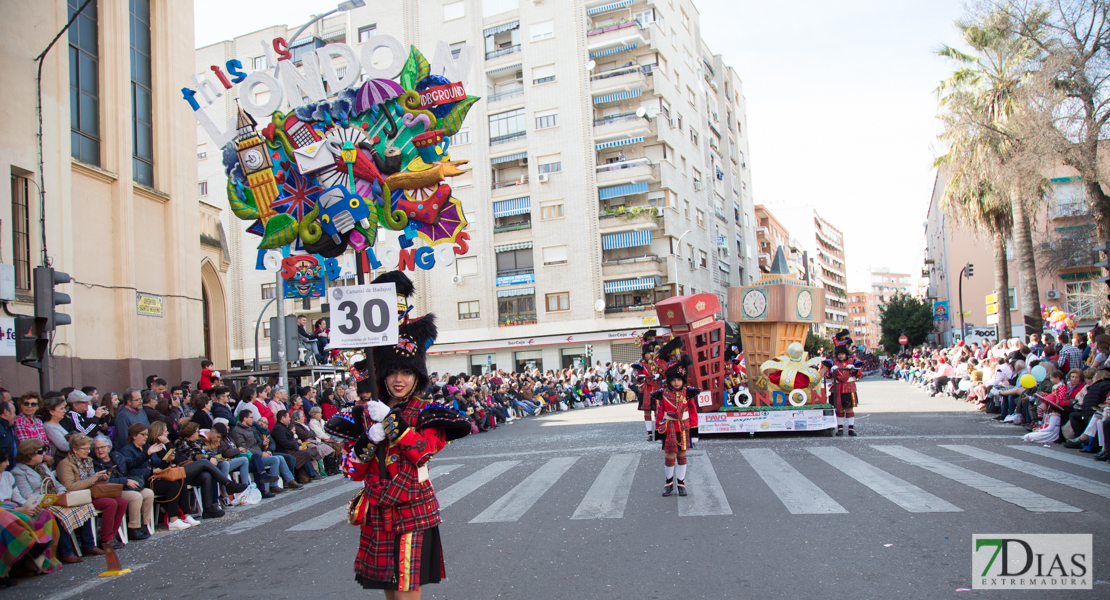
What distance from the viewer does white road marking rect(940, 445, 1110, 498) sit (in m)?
8.74

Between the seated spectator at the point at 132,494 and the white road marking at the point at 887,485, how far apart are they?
28.7 ft

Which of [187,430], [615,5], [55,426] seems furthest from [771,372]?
[615,5]

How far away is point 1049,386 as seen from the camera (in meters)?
15.5

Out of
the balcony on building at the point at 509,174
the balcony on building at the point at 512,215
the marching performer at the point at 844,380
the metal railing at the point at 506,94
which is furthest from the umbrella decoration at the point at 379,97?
the metal railing at the point at 506,94

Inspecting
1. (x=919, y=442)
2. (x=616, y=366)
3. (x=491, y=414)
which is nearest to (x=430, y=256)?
(x=919, y=442)

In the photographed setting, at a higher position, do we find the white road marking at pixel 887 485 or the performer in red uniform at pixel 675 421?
the performer in red uniform at pixel 675 421

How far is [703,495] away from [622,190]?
39.1m

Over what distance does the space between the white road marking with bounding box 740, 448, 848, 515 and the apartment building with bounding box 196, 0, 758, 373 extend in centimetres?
3354

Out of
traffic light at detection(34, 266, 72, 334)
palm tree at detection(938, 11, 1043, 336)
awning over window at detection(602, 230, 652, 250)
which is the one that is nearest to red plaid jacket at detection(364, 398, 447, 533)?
traffic light at detection(34, 266, 72, 334)

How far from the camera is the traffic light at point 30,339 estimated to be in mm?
9812

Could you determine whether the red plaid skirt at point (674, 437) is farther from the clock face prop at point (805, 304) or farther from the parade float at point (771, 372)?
the clock face prop at point (805, 304)

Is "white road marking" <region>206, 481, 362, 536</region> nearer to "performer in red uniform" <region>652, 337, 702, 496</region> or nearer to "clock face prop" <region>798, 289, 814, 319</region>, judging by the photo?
"performer in red uniform" <region>652, 337, 702, 496</region>

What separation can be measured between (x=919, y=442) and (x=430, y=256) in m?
9.27

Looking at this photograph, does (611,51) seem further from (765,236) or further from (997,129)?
(765,236)
